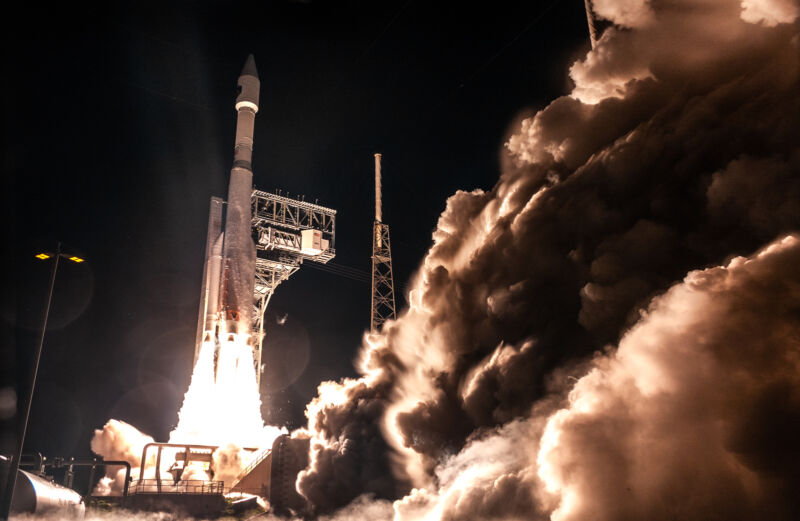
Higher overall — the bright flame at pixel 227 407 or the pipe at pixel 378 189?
the pipe at pixel 378 189

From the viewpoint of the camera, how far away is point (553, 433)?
54.5ft

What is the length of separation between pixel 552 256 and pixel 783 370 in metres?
9.33

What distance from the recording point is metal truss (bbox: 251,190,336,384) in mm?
63031

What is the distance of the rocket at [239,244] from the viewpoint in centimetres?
5231

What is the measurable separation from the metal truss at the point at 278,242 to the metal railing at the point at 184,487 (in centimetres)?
1866

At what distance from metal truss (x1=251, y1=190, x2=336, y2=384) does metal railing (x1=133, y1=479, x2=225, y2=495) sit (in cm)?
1866

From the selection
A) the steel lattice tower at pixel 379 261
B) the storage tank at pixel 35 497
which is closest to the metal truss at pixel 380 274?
the steel lattice tower at pixel 379 261

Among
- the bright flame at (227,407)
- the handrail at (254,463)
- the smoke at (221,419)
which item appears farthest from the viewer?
the bright flame at (227,407)

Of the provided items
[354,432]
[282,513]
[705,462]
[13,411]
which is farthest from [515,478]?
[13,411]

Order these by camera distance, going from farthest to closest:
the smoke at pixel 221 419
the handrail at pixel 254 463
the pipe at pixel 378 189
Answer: the pipe at pixel 378 189, the smoke at pixel 221 419, the handrail at pixel 254 463

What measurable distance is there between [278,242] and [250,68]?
17.3 metres

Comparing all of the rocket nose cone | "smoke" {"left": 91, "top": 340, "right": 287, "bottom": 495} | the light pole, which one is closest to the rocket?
the rocket nose cone

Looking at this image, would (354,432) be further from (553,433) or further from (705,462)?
(705,462)

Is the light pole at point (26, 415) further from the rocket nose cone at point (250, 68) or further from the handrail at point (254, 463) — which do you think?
the rocket nose cone at point (250, 68)
